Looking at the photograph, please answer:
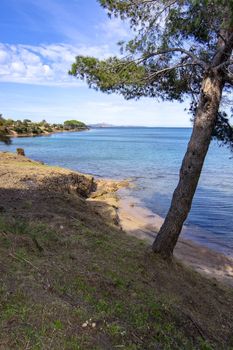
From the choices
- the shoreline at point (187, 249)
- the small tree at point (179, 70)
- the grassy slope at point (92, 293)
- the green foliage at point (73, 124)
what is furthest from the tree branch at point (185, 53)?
the green foliage at point (73, 124)

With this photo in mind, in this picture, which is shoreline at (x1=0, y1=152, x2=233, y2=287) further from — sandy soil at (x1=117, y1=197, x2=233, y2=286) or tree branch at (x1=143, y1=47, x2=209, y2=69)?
tree branch at (x1=143, y1=47, x2=209, y2=69)

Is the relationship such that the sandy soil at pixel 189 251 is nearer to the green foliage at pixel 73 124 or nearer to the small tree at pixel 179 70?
the small tree at pixel 179 70

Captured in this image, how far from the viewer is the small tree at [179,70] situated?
21.7 ft

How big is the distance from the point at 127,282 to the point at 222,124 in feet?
13.3

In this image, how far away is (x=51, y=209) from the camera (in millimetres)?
9344

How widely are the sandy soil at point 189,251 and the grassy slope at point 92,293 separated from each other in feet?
5.28

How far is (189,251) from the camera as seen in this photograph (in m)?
11.1

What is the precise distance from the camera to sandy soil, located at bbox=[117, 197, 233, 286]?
9.60 metres

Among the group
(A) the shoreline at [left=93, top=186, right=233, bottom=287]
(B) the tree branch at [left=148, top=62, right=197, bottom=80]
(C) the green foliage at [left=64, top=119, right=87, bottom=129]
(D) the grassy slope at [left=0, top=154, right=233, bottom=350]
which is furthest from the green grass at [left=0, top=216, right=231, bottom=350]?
(C) the green foliage at [left=64, top=119, right=87, bottom=129]

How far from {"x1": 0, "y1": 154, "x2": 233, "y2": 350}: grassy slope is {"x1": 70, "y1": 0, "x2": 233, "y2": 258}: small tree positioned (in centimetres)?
108

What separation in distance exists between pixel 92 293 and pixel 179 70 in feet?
16.7

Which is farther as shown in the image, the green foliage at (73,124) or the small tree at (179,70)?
the green foliage at (73,124)

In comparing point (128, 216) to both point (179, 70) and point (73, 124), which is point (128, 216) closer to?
point (179, 70)

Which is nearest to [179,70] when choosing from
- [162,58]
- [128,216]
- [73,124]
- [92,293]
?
[162,58]
